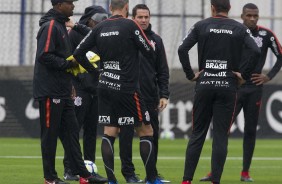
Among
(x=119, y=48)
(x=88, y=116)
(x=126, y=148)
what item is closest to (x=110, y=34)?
(x=119, y=48)

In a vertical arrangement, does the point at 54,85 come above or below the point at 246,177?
above

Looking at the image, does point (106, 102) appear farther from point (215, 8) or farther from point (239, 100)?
point (239, 100)

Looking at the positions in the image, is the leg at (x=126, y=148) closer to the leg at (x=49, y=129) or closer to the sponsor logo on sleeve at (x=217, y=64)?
the leg at (x=49, y=129)

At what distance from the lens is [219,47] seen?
36.2ft

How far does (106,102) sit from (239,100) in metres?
3.17

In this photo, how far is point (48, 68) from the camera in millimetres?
11352

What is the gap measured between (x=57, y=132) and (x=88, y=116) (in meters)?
1.67

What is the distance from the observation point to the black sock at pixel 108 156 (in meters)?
11.2

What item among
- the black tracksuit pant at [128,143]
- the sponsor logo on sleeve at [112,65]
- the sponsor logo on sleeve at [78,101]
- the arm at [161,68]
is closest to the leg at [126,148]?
the black tracksuit pant at [128,143]

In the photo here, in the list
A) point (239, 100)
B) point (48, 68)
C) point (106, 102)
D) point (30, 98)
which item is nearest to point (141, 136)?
point (106, 102)

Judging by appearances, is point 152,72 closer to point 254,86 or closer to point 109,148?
point 254,86

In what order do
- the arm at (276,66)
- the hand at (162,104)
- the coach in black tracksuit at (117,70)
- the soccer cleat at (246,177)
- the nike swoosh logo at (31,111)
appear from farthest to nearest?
1. the nike swoosh logo at (31,111)
2. the arm at (276,66)
3. the soccer cleat at (246,177)
4. the hand at (162,104)
5. the coach in black tracksuit at (117,70)

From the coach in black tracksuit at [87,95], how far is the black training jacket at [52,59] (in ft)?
4.57

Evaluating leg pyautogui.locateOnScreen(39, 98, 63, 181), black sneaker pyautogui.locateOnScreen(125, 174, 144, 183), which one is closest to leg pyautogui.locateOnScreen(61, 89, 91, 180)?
black sneaker pyautogui.locateOnScreen(125, 174, 144, 183)
